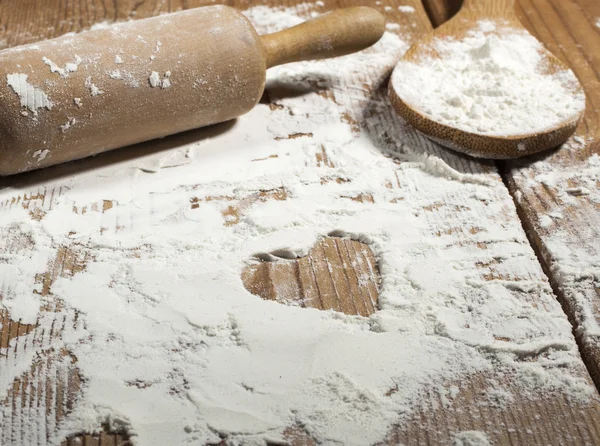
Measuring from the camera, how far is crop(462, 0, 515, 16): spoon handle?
1.52m

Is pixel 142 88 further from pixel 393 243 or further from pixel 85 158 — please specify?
pixel 393 243

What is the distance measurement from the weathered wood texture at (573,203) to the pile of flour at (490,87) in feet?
0.23

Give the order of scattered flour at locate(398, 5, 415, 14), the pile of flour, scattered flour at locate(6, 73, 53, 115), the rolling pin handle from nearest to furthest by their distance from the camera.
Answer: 1. scattered flour at locate(6, 73, 53, 115)
2. the pile of flour
3. the rolling pin handle
4. scattered flour at locate(398, 5, 415, 14)

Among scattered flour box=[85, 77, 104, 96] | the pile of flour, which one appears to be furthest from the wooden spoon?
scattered flour box=[85, 77, 104, 96]

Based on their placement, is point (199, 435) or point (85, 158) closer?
point (199, 435)

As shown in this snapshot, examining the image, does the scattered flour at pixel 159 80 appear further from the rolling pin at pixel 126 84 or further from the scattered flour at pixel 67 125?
the scattered flour at pixel 67 125

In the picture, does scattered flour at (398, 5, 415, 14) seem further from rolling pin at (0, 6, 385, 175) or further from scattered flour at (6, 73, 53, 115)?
scattered flour at (6, 73, 53, 115)

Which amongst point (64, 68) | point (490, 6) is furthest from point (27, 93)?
point (490, 6)

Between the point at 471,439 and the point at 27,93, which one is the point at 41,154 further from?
the point at 471,439

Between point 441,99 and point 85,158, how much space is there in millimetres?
647

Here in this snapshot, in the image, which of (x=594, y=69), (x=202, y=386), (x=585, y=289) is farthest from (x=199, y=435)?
(x=594, y=69)

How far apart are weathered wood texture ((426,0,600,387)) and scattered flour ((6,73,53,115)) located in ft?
2.55

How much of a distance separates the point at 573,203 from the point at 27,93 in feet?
2.91

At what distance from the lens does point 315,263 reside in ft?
3.35
